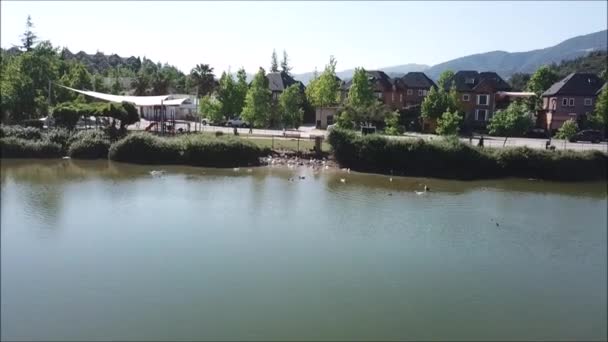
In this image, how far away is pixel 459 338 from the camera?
9586 millimetres

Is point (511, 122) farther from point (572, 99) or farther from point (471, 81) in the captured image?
point (471, 81)

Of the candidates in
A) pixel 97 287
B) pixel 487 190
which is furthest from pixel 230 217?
pixel 487 190

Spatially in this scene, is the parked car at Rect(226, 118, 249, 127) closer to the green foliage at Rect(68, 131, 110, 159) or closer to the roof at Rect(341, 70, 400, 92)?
the roof at Rect(341, 70, 400, 92)

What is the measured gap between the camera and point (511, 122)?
36.3m

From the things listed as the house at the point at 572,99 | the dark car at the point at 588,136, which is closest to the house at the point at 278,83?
the house at the point at 572,99

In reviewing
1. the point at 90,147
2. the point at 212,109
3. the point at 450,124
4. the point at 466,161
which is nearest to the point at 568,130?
the point at 450,124

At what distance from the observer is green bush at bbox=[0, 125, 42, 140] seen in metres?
20.4

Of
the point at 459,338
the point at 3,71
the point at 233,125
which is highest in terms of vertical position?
the point at 3,71

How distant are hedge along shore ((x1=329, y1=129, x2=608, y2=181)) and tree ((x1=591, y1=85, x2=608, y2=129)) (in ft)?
37.9

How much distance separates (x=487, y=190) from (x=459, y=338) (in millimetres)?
15367

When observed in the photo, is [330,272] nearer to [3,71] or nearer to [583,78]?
[3,71]

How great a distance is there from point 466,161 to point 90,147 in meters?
→ 18.9

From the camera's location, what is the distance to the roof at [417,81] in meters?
46.8

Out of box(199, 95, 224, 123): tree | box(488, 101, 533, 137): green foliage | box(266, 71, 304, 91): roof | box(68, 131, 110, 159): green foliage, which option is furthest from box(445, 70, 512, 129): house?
box(68, 131, 110, 159): green foliage
